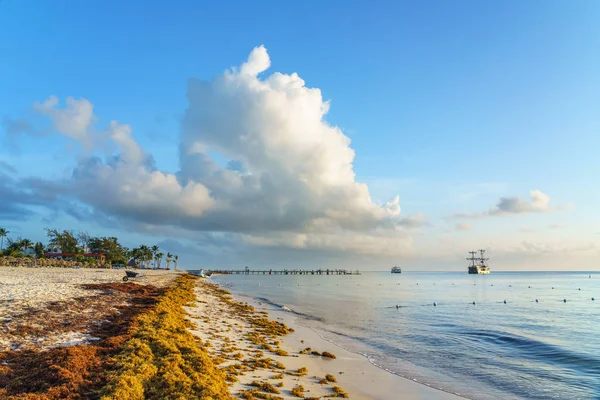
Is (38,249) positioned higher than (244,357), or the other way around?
(38,249)

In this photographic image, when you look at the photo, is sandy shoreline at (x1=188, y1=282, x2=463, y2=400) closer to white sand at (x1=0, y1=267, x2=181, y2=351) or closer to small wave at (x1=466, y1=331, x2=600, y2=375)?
white sand at (x1=0, y1=267, x2=181, y2=351)

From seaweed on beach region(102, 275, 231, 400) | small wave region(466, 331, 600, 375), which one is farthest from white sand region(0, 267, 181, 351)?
small wave region(466, 331, 600, 375)

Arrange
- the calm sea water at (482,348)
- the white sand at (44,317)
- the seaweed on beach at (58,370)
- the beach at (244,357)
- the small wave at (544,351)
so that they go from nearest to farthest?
the seaweed on beach at (58,370)
the beach at (244,357)
the white sand at (44,317)
the calm sea water at (482,348)
the small wave at (544,351)

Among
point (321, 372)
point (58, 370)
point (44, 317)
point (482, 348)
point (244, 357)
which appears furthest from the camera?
point (482, 348)

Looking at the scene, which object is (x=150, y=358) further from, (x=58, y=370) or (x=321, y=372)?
(x=321, y=372)

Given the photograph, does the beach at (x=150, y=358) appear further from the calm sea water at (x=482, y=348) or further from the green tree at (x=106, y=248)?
the green tree at (x=106, y=248)

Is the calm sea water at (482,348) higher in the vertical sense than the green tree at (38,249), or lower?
lower

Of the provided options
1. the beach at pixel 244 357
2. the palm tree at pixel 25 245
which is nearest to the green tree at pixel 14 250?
the palm tree at pixel 25 245

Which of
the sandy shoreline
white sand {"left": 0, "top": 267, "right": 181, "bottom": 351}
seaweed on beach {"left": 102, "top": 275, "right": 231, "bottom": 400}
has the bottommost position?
the sandy shoreline

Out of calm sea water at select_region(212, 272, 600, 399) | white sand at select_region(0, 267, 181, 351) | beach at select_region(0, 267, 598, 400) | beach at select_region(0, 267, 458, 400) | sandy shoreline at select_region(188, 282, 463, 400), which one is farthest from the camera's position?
calm sea water at select_region(212, 272, 600, 399)

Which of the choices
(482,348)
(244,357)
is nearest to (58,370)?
(244,357)

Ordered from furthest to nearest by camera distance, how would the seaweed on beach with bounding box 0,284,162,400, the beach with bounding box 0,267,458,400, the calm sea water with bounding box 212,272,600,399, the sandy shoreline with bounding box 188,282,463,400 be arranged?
1. the calm sea water with bounding box 212,272,600,399
2. the sandy shoreline with bounding box 188,282,463,400
3. the beach with bounding box 0,267,458,400
4. the seaweed on beach with bounding box 0,284,162,400

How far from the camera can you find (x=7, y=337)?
571 inches

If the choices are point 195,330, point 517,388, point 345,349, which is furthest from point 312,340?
point 517,388
